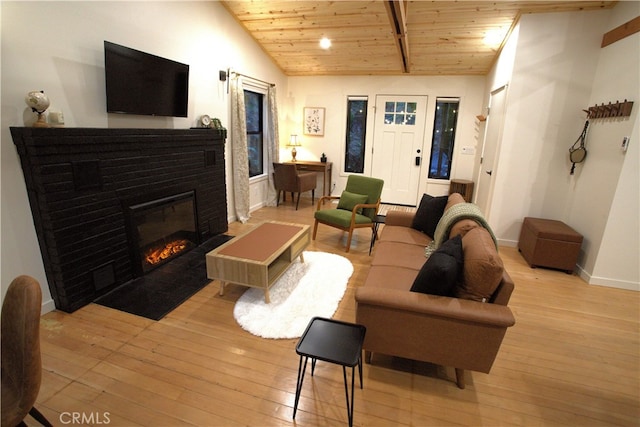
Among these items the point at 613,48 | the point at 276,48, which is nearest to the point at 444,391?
the point at 613,48

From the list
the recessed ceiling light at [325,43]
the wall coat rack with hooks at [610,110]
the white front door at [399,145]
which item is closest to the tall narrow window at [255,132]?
the recessed ceiling light at [325,43]

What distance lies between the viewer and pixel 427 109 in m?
5.75

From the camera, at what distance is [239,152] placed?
180 inches

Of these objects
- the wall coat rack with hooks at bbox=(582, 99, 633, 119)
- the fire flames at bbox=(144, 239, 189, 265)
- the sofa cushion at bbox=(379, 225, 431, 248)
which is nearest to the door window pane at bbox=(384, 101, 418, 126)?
the wall coat rack with hooks at bbox=(582, 99, 633, 119)

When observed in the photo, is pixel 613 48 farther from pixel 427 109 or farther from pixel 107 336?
pixel 107 336

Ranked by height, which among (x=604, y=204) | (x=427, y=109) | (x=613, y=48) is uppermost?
(x=613, y=48)

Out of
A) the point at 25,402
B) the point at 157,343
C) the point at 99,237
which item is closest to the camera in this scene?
the point at 25,402

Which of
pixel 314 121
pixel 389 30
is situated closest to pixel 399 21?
pixel 389 30

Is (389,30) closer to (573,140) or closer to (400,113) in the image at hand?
(400,113)

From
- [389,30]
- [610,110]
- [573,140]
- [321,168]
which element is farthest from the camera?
[321,168]

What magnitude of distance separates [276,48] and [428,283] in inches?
184

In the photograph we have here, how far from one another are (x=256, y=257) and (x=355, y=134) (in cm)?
440

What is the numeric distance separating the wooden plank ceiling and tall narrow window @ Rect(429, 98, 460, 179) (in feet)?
1.85

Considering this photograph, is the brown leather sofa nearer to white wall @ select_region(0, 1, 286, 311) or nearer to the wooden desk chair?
white wall @ select_region(0, 1, 286, 311)
